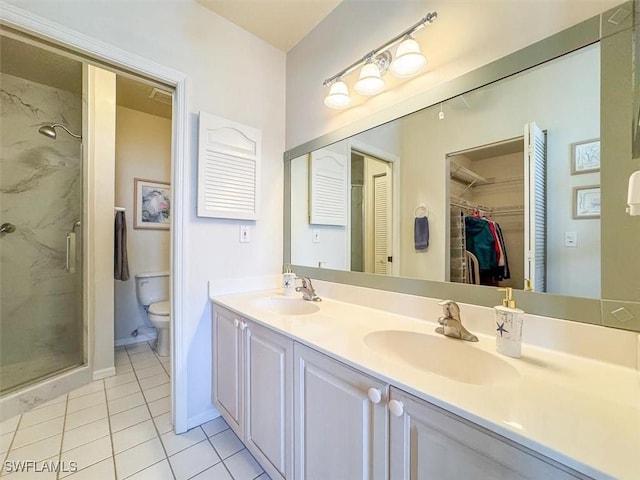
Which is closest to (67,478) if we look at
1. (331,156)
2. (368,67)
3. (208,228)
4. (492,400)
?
(208,228)

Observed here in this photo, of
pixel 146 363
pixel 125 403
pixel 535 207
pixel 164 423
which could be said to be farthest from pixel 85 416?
pixel 535 207

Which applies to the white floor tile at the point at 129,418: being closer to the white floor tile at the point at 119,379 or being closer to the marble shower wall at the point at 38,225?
the white floor tile at the point at 119,379

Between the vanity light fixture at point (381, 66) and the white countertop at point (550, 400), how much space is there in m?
1.16

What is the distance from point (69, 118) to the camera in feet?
7.27

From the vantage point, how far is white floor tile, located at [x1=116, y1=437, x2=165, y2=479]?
1.25 m

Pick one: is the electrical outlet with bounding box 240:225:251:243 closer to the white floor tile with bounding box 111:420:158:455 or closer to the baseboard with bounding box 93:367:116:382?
the white floor tile with bounding box 111:420:158:455

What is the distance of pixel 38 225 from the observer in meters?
2.16

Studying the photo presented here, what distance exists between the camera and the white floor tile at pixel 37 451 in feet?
4.34

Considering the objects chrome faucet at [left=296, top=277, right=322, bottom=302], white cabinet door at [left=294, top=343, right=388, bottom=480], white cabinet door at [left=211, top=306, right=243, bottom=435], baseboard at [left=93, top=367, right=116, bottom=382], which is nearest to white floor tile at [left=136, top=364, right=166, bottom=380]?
baseboard at [left=93, top=367, right=116, bottom=382]

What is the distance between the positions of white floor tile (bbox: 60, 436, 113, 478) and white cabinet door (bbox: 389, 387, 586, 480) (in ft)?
4.98

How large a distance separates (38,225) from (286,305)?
7.33 feet

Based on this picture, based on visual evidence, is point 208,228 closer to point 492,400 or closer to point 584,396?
point 492,400

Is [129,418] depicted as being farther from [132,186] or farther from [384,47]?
[384,47]

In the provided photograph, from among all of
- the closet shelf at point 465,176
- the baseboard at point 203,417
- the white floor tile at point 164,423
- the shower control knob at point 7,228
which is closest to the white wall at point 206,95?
the baseboard at point 203,417
